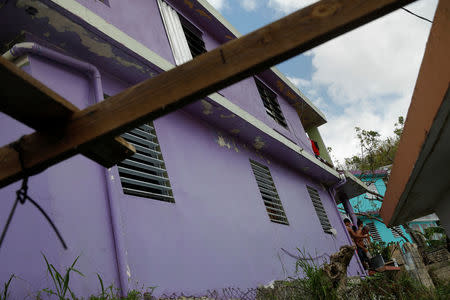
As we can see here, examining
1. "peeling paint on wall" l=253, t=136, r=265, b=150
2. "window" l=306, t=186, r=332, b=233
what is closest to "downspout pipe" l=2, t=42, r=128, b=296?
"peeling paint on wall" l=253, t=136, r=265, b=150

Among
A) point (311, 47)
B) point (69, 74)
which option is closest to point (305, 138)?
point (69, 74)

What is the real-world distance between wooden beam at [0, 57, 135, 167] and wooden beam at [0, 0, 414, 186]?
0.19 feet

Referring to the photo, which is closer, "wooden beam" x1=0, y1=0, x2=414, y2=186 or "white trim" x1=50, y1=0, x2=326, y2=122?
"wooden beam" x1=0, y1=0, x2=414, y2=186

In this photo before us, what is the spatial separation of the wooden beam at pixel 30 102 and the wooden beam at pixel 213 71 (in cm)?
6

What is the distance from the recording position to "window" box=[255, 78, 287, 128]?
31.5ft

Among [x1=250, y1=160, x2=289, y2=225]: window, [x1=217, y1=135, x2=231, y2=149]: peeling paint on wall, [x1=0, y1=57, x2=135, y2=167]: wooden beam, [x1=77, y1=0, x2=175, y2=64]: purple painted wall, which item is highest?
[x1=77, y1=0, x2=175, y2=64]: purple painted wall

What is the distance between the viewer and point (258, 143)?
765 centimetres

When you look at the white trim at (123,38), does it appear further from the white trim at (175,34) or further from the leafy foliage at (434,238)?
the leafy foliage at (434,238)

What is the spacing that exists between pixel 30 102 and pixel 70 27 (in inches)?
112

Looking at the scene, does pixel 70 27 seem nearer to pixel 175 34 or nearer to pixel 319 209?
pixel 175 34

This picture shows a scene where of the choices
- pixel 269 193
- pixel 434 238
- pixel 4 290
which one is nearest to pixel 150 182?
pixel 4 290

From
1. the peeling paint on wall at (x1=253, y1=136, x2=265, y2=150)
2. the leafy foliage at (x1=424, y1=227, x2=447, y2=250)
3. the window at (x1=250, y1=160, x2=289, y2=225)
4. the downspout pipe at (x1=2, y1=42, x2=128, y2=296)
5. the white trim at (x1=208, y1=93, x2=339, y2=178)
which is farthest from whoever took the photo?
the leafy foliage at (x1=424, y1=227, x2=447, y2=250)

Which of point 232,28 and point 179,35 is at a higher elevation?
point 232,28

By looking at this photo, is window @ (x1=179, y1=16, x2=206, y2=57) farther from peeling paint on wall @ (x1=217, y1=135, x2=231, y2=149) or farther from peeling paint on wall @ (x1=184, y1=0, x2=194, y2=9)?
peeling paint on wall @ (x1=217, y1=135, x2=231, y2=149)
